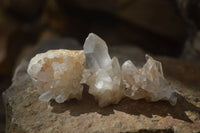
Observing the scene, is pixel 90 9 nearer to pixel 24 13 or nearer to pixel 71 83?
pixel 24 13

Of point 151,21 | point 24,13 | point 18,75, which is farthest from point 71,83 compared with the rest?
point 24,13

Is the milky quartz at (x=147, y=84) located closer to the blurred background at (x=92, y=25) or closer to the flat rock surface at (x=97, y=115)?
the flat rock surface at (x=97, y=115)

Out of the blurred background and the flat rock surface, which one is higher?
the blurred background

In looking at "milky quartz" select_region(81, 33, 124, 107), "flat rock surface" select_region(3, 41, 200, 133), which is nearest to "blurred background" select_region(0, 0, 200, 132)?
"flat rock surface" select_region(3, 41, 200, 133)

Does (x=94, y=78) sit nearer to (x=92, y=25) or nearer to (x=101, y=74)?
(x=101, y=74)

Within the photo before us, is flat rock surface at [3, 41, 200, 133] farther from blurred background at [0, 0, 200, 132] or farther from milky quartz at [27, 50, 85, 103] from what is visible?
blurred background at [0, 0, 200, 132]

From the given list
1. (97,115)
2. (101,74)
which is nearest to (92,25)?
(101,74)

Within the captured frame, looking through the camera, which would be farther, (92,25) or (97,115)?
(92,25)
